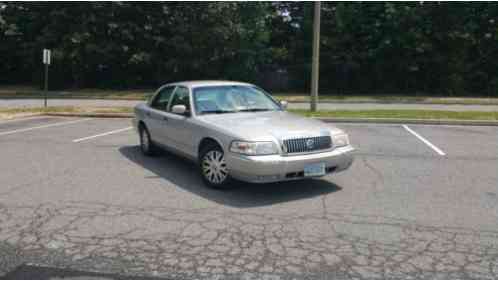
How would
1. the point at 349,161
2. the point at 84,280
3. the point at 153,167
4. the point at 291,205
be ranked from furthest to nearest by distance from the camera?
the point at 153,167 → the point at 349,161 → the point at 291,205 → the point at 84,280

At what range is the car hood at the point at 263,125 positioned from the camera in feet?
17.0

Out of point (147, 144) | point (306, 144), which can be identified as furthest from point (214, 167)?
point (147, 144)

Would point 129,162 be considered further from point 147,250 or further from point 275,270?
point 275,270

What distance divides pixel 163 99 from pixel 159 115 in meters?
0.41

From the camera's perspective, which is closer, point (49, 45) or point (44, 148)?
point (44, 148)

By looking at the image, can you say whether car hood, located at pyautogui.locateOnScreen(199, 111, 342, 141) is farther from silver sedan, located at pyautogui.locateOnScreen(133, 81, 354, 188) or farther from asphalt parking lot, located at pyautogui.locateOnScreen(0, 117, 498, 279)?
asphalt parking lot, located at pyautogui.locateOnScreen(0, 117, 498, 279)

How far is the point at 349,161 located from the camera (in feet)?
18.4

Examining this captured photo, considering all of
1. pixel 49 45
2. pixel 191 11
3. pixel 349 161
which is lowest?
pixel 349 161

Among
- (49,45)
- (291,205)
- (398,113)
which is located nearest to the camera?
(291,205)

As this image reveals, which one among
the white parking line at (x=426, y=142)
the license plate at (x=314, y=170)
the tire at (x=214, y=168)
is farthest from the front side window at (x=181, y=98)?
the white parking line at (x=426, y=142)

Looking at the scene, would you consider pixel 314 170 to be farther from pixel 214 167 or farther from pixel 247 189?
pixel 214 167

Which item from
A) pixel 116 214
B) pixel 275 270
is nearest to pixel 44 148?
pixel 116 214

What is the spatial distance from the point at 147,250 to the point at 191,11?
2751 centimetres

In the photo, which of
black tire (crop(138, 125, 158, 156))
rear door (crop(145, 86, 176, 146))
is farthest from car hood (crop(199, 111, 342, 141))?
black tire (crop(138, 125, 158, 156))
